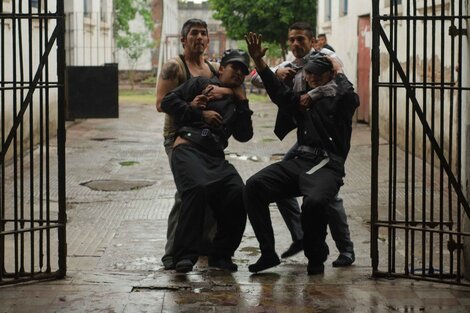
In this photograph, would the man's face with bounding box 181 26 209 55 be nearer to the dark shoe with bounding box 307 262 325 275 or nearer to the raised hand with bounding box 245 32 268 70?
the raised hand with bounding box 245 32 268 70

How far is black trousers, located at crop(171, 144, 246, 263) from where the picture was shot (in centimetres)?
743

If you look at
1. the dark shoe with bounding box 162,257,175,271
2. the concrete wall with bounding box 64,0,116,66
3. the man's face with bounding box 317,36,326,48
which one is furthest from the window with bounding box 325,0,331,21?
the dark shoe with bounding box 162,257,175,271

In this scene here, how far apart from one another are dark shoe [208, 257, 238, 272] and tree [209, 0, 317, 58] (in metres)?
24.5

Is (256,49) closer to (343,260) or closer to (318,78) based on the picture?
(318,78)

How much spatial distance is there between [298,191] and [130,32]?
39.8 m

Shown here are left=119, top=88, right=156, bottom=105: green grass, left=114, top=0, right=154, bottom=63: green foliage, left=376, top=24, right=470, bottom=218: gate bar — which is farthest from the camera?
left=114, top=0, right=154, bottom=63: green foliage

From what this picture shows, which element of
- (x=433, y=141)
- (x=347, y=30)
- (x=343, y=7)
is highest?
(x=343, y=7)

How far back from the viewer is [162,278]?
24.1 feet

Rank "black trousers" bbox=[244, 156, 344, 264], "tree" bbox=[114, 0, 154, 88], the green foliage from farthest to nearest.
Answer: the green foliage < "tree" bbox=[114, 0, 154, 88] < "black trousers" bbox=[244, 156, 344, 264]

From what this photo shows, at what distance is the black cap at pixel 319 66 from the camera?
7.41 metres

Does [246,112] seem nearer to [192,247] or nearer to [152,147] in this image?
[192,247]

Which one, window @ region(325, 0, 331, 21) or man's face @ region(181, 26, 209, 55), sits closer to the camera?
man's face @ region(181, 26, 209, 55)

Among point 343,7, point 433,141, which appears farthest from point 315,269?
point 343,7

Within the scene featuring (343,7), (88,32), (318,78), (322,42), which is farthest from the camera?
(88,32)
